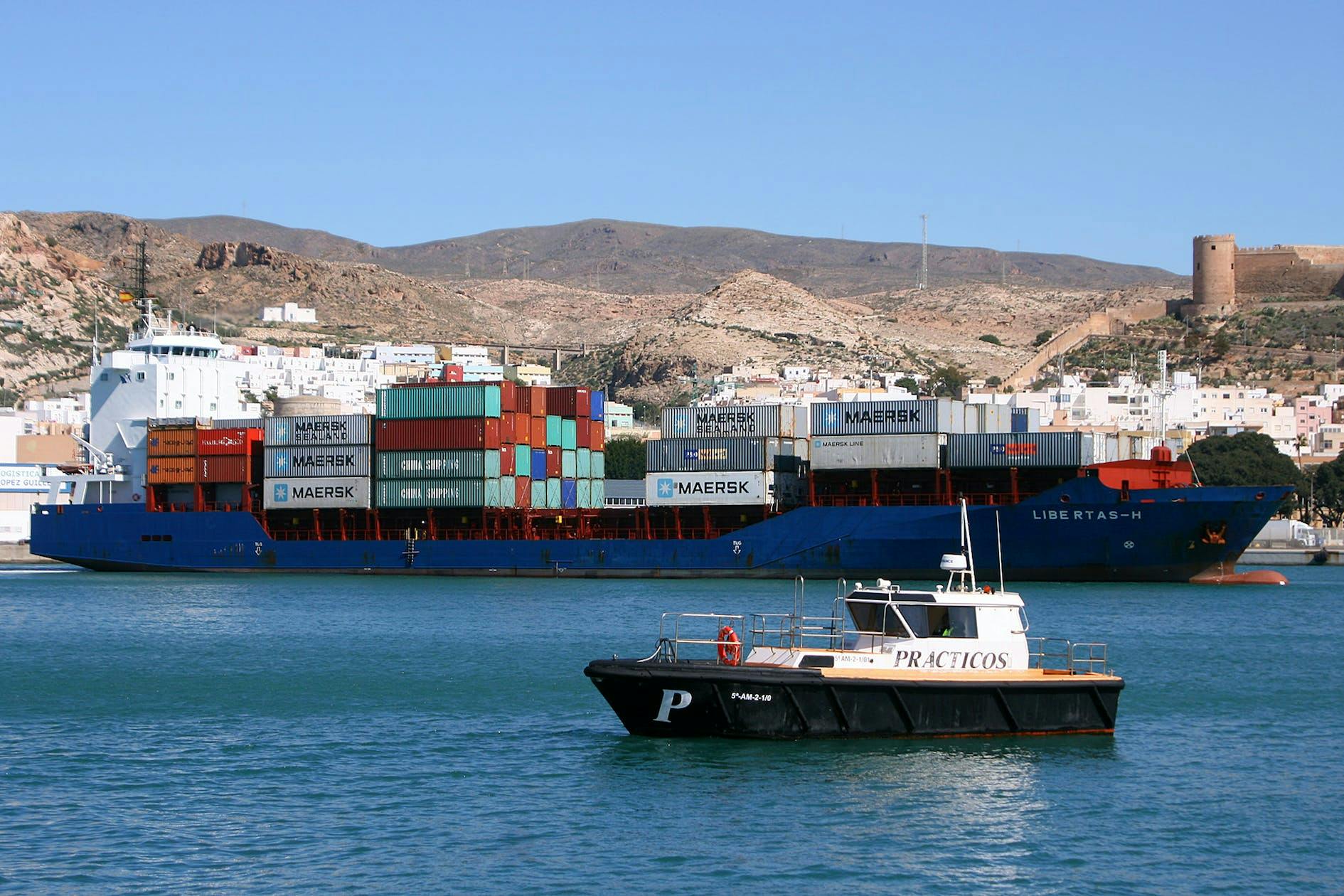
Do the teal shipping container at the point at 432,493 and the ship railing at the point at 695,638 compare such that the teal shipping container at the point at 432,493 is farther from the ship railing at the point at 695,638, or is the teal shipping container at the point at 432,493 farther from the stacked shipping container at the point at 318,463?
the ship railing at the point at 695,638

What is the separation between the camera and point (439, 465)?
69188 millimetres

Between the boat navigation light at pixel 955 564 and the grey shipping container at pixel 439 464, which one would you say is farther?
the grey shipping container at pixel 439 464

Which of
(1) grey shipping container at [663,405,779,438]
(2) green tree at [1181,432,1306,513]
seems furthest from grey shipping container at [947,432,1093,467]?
(2) green tree at [1181,432,1306,513]

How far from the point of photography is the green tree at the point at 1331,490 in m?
107

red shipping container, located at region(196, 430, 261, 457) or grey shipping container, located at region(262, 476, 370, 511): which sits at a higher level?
red shipping container, located at region(196, 430, 261, 457)

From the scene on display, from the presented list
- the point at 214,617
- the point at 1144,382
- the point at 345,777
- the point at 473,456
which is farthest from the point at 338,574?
the point at 1144,382

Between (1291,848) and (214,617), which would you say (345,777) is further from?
(214,617)

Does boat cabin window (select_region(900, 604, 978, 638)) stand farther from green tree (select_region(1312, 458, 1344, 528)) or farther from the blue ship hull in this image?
green tree (select_region(1312, 458, 1344, 528))

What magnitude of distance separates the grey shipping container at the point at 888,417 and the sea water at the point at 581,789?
71.7 feet

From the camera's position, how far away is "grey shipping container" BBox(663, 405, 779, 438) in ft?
212

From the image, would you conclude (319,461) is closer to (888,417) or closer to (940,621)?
(888,417)

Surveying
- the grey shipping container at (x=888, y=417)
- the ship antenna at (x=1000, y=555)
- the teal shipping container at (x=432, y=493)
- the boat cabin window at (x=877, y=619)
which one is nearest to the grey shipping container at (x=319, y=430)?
the teal shipping container at (x=432, y=493)

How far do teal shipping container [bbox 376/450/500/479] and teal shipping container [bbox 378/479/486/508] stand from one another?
0.21 metres

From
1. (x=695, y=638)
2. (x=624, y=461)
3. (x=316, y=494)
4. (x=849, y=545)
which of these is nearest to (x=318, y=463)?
(x=316, y=494)
